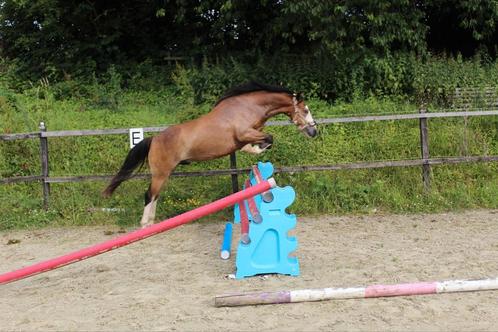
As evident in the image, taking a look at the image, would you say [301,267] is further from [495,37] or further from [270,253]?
[495,37]

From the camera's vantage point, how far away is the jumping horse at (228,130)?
18.8ft

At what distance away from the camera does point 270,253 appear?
463cm

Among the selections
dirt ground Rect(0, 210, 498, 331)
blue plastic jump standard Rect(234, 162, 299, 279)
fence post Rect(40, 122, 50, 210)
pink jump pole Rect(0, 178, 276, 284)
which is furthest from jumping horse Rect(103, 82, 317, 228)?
fence post Rect(40, 122, 50, 210)

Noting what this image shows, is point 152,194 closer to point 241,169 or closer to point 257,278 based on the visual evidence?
point 241,169

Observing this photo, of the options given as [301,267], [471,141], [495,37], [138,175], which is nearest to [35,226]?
[138,175]

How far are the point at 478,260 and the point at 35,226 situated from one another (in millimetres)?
5612

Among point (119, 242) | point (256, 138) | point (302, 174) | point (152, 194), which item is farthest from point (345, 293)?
point (302, 174)

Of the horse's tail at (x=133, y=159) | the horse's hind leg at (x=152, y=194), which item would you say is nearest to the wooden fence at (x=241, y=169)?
the horse's tail at (x=133, y=159)

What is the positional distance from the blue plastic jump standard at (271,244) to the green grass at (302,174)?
2596mm

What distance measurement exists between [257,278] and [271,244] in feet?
1.08

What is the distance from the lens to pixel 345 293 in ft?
12.5

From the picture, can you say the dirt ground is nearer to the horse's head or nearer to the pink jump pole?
the pink jump pole

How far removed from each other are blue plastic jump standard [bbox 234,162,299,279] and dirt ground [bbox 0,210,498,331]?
10 centimetres

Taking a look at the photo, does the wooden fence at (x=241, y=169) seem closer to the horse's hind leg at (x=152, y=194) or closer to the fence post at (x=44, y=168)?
the fence post at (x=44, y=168)
